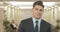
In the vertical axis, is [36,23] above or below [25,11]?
above

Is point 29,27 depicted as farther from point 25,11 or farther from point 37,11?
point 25,11

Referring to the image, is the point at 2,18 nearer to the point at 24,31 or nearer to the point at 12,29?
the point at 12,29

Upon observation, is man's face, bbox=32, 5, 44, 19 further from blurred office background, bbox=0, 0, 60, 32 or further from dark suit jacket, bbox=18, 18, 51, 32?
blurred office background, bbox=0, 0, 60, 32

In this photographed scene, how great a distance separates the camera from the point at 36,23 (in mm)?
1690

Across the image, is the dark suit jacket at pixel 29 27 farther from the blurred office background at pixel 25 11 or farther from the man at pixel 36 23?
the blurred office background at pixel 25 11

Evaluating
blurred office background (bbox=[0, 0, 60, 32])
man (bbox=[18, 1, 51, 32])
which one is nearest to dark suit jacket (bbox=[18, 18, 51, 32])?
man (bbox=[18, 1, 51, 32])

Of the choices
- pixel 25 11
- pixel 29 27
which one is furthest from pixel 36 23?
pixel 25 11

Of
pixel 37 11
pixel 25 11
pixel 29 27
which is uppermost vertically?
pixel 37 11

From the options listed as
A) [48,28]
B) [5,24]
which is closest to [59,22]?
[5,24]

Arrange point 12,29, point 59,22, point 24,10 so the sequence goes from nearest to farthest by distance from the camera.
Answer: point 12,29 < point 59,22 < point 24,10

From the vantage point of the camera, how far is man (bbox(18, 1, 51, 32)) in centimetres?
166

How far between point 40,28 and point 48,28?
7 centimetres

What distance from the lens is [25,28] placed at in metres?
1.70

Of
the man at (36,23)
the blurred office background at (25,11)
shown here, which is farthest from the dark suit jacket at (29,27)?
the blurred office background at (25,11)
